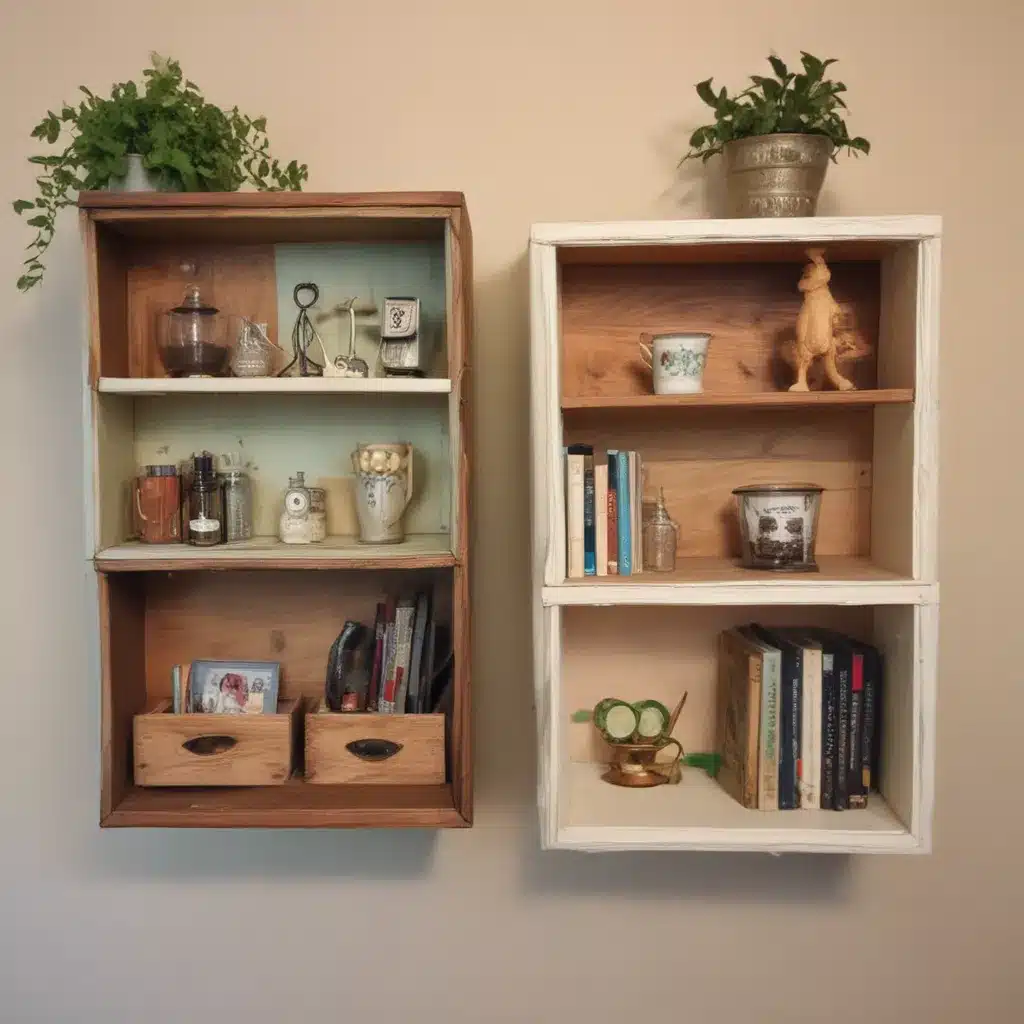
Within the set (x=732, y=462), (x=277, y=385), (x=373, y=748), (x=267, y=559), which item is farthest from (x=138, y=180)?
(x=732, y=462)

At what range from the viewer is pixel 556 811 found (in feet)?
4.82

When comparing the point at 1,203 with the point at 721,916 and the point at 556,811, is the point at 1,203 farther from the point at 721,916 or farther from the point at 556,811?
the point at 721,916

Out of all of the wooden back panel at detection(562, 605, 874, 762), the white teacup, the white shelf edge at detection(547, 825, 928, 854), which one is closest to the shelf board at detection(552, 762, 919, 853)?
the white shelf edge at detection(547, 825, 928, 854)

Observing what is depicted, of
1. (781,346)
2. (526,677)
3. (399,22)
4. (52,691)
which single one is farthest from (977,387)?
(52,691)

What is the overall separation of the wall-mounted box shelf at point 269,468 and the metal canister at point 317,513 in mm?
26

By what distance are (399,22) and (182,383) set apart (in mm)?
797

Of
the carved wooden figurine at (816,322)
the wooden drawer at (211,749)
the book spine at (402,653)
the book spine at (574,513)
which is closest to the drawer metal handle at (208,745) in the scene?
the wooden drawer at (211,749)

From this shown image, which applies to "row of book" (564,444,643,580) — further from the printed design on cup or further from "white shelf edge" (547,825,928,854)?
"white shelf edge" (547,825,928,854)

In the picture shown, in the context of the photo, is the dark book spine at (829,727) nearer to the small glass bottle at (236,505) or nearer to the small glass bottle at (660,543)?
the small glass bottle at (660,543)

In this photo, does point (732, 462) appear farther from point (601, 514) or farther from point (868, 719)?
point (868, 719)

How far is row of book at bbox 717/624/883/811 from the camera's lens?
5.03 feet

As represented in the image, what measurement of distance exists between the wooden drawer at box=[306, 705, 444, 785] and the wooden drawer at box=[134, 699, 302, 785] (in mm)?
52

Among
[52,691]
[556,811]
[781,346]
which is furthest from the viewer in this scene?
[52,691]

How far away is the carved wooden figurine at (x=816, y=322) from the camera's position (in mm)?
1515
